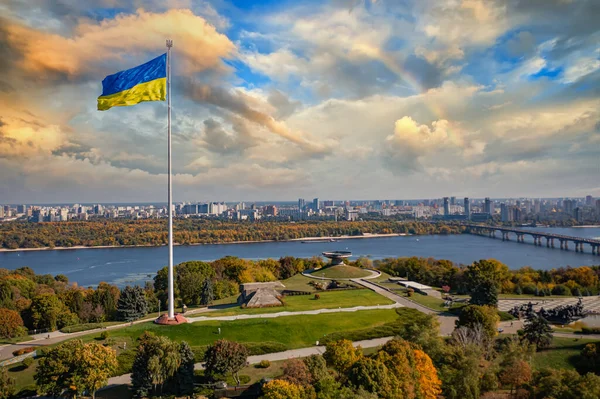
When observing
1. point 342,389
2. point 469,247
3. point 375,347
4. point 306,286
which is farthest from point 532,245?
point 342,389

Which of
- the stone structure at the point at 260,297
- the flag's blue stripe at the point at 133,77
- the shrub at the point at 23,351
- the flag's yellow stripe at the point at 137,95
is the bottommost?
the shrub at the point at 23,351

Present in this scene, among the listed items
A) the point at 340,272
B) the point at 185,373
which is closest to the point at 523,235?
the point at 340,272

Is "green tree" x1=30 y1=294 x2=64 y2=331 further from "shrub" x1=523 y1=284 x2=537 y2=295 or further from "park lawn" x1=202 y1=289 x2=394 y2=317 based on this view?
"shrub" x1=523 y1=284 x2=537 y2=295

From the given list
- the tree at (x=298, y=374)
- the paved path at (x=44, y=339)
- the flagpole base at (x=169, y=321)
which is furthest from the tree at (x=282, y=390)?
the paved path at (x=44, y=339)

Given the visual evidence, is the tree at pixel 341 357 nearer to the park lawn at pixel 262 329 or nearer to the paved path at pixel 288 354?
the paved path at pixel 288 354

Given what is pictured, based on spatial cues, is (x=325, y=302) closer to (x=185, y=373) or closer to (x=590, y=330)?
(x=185, y=373)

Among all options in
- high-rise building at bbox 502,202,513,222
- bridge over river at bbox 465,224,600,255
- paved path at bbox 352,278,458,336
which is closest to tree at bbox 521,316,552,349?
paved path at bbox 352,278,458,336
